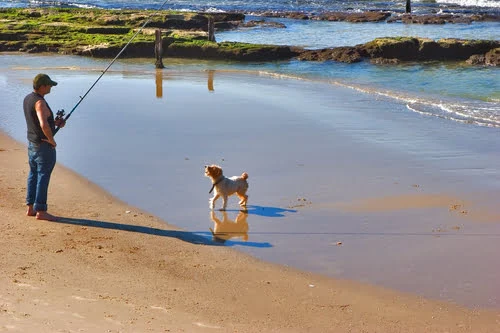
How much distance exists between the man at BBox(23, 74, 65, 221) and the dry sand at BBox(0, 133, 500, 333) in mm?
226

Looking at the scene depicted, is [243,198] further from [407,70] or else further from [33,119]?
[407,70]

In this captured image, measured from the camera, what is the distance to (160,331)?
606cm

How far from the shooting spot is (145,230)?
29.2ft

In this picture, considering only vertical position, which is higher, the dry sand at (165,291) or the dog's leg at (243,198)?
the dog's leg at (243,198)

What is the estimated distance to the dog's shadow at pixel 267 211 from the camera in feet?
31.6

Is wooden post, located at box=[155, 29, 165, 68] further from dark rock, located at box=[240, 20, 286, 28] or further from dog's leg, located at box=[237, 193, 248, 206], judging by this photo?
dark rock, located at box=[240, 20, 286, 28]

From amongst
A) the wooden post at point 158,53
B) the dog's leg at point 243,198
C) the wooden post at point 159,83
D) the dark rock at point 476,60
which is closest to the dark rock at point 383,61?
the dark rock at point 476,60

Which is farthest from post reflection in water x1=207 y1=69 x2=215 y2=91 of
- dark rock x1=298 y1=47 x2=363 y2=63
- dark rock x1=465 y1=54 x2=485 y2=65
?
dark rock x1=465 y1=54 x2=485 y2=65

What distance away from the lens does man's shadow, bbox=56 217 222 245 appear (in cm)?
870

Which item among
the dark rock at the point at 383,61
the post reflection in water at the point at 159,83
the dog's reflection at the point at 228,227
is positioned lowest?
the dog's reflection at the point at 228,227

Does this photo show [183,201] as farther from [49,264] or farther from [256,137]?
[256,137]

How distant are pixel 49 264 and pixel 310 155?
6.16 m

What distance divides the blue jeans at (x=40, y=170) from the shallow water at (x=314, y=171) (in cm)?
144

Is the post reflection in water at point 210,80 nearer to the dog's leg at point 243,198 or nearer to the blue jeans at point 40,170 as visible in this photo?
the dog's leg at point 243,198
